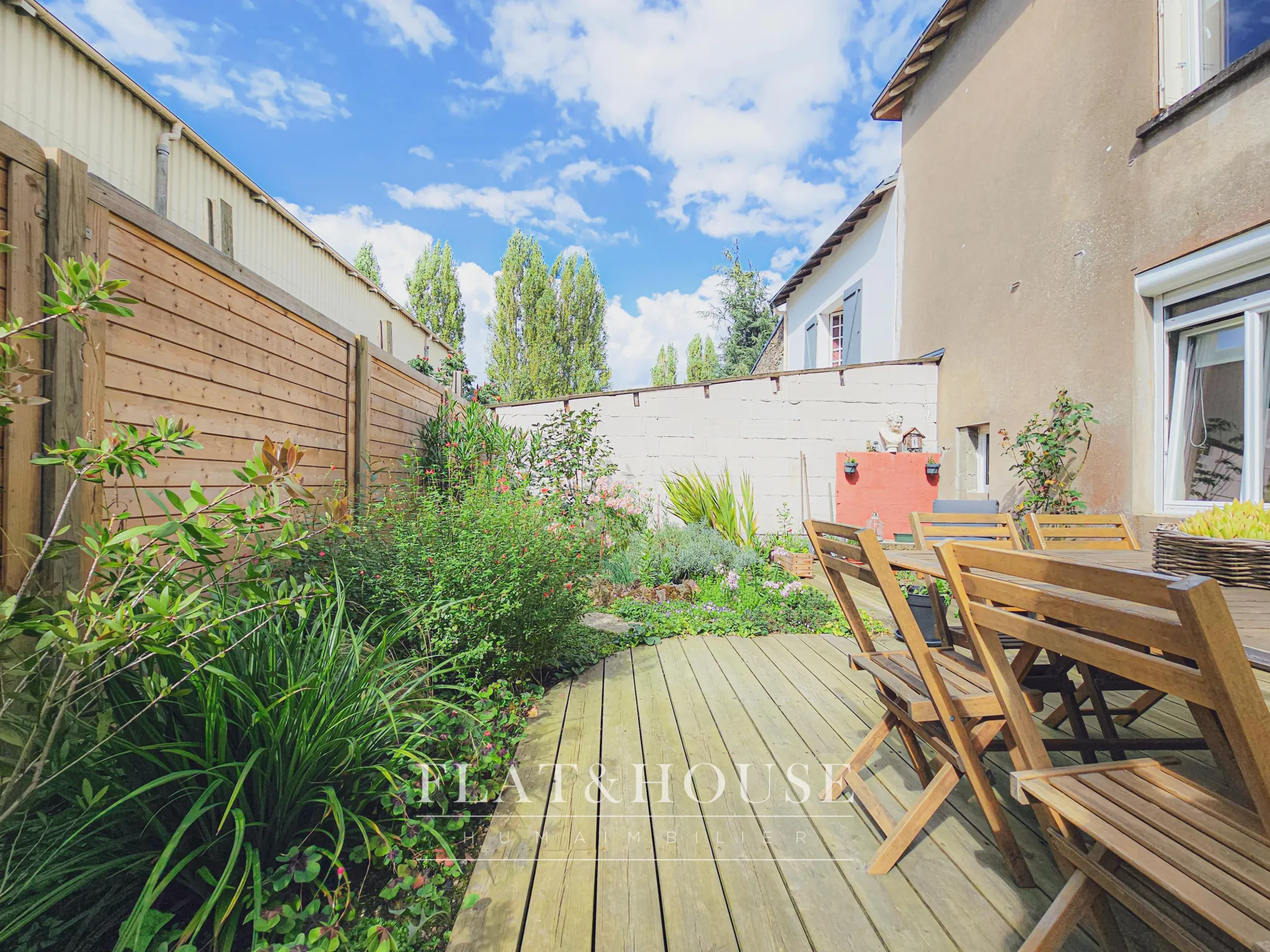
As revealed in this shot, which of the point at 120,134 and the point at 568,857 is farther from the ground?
the point at 120,134

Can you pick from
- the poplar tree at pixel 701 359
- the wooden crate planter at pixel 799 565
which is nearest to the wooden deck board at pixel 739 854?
the wooden crate planter at pixel 799 565

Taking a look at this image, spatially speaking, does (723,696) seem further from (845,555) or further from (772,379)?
(772,379)

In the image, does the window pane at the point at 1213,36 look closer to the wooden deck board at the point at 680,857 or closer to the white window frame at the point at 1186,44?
the white window frame at the point at 1186,44

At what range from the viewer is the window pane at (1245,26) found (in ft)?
11.3

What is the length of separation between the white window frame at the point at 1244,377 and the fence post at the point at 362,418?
515 centimetres

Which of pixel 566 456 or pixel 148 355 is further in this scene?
pixel 566 456

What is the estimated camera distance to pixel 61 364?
1583mm

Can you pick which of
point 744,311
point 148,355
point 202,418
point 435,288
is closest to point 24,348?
point 148,355

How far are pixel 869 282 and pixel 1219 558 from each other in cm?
777

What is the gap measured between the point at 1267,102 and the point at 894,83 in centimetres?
502

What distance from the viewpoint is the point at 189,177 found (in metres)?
5.26

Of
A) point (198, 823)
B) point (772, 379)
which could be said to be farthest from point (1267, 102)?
point (198, 823)

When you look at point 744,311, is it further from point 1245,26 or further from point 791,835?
point 791,835

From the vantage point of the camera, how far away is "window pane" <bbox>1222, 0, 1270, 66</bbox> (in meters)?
3.46
